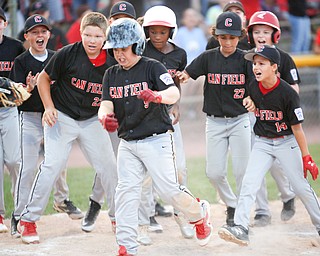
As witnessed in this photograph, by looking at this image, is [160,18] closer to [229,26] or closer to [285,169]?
[229,26]

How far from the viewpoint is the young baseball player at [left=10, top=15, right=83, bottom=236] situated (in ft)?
23.2

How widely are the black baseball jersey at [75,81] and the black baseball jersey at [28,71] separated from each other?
16.3 inches

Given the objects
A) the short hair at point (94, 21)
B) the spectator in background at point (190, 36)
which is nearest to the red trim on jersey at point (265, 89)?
the short hair at point (94, 21)

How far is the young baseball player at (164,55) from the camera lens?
22.2ft

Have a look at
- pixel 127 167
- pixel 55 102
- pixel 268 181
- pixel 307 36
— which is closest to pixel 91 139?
pixel 55 102

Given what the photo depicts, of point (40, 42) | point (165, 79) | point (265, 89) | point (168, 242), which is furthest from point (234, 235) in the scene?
point (40, 42)

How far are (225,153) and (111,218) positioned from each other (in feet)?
4.09

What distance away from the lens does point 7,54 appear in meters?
7.30

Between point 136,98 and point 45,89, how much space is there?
42.8 inches

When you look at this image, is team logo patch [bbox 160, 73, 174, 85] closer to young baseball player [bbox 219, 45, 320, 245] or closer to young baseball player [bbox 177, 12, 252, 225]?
young baseball player [bbox 219, 45, 320, 245]

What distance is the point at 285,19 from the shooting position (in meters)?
15.5

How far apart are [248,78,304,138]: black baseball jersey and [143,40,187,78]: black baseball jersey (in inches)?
30.8

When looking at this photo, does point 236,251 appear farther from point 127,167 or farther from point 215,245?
point 127,167

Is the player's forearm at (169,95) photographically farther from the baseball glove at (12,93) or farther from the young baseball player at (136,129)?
the baseball glove at (12,93)
